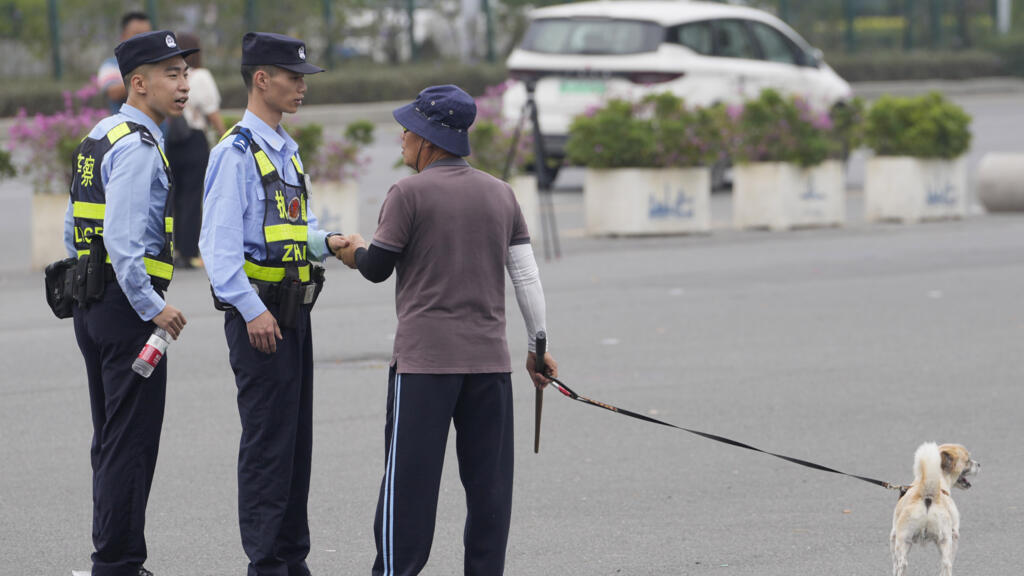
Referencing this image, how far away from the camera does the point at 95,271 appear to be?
491 cm

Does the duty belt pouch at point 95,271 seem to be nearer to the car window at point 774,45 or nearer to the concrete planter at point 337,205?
the concrete planter at point 337,205

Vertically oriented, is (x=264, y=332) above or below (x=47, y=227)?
above

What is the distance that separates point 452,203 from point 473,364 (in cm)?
48

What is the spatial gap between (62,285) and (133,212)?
1.38 feet

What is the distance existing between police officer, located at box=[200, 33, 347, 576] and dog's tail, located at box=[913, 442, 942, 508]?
1937 mm

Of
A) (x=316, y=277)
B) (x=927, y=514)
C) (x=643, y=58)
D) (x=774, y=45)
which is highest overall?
(x=774, y=45)

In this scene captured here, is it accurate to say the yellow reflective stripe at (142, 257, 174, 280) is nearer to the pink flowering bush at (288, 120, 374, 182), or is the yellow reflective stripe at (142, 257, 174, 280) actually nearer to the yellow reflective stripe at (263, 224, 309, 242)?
the yellow reflective stripe at (263, 224, 309, 242)

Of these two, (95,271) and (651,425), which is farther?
(651,425)

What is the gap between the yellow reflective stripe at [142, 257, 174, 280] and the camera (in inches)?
197

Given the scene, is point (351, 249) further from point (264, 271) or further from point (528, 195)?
point (528, 195)

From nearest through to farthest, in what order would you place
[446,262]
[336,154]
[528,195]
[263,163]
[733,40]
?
[446,262], [263,163], [336,154], [528,195], [733,40]

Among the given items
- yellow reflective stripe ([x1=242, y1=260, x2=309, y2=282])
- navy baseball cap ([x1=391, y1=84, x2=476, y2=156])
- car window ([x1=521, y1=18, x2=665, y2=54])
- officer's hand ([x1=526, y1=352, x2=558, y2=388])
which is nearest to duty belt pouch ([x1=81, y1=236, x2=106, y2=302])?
yellow reflective stripe ([x1=242, y1=260, x2=309, y2=282])

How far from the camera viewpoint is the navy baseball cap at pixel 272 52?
4926 mm

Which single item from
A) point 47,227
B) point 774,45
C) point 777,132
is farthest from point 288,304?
point 774,45
